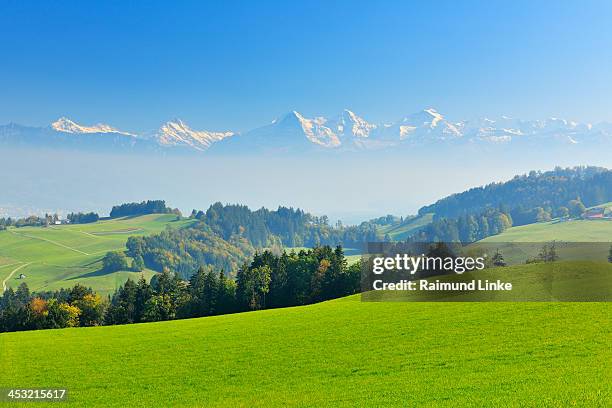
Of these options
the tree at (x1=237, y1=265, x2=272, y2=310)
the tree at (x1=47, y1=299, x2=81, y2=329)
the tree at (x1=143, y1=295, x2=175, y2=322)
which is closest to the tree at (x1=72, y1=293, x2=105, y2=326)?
the tree at (x1=47, y1=299, x2=81, y2=329)

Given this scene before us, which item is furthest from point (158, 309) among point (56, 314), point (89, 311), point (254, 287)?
point (254, 287)

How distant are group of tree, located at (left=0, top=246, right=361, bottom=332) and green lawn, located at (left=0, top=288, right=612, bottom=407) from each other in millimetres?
47993

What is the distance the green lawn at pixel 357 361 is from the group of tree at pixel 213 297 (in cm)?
4799

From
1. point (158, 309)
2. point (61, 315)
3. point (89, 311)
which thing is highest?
point (61, 315)

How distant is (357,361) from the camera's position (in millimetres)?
31156

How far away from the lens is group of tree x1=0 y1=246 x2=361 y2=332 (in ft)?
308

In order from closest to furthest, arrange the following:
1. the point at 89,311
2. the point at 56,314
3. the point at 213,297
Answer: the point at 56,314 < the point at 213,297 < the point at 89,311

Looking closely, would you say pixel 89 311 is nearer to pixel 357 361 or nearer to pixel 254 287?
pixel 254 287

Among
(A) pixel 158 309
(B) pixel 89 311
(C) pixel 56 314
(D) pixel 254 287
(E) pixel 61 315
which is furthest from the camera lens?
(B) pixel 89 311

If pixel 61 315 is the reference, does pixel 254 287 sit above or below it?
above

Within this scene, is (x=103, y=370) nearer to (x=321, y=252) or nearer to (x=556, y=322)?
(x=556, y=322)

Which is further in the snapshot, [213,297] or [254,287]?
[213,297]

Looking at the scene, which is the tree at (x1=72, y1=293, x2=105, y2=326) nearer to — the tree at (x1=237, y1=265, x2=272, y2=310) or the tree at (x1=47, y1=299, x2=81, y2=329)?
the tree at (x1=47, y1=299, x2=81, y2=329)

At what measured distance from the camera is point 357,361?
31156 mm
